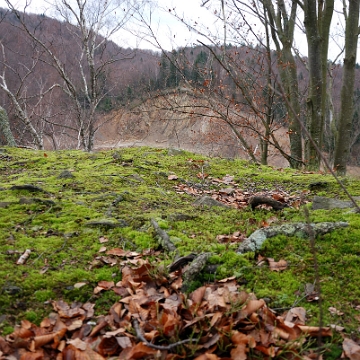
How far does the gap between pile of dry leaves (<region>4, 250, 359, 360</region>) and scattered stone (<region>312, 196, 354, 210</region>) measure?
1613 mm

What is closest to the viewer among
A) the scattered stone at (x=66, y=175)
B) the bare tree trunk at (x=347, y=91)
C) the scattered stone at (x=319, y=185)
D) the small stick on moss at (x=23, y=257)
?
the small stick on moss at (x=23, y=257)

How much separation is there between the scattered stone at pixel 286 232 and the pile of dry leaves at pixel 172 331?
19.4 inches

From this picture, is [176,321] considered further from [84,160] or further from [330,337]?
[84,160]

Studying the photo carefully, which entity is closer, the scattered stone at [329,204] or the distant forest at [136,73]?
the scattered stone at [329,204]

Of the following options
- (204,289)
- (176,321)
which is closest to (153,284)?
(204,289)

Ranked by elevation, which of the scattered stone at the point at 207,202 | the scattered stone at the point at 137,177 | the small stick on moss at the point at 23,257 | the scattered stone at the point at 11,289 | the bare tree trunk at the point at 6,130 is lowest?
the scattered stone at the point at 11,289

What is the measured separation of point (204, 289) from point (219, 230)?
98 cm

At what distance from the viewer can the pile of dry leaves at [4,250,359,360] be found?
153 centimetres

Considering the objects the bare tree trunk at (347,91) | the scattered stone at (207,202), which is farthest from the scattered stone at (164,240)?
the bare tree trunk at (347,91)

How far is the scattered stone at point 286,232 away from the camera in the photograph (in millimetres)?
2385

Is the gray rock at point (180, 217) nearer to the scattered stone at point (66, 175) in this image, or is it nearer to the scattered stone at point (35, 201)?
the scattered stone at point (35, 201)

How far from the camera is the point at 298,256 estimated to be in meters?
2.27

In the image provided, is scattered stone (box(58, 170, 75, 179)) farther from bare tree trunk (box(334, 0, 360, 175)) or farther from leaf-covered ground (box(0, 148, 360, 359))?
bare tree trunk (box(334, 0, 360, 175))

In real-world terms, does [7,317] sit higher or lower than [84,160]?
lower
